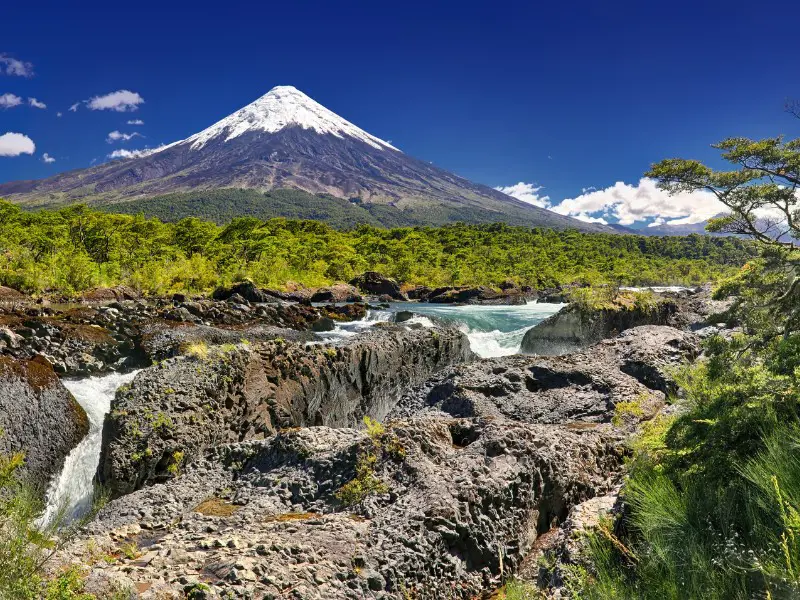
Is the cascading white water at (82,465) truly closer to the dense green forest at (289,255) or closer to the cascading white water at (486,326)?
the cascading white water at (486,326)

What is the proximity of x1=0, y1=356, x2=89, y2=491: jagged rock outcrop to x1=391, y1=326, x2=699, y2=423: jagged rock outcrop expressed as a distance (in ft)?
23.8

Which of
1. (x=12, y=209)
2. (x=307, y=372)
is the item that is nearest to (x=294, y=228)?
(x=12, y=209)

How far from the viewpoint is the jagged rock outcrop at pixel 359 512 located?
391 centimetres

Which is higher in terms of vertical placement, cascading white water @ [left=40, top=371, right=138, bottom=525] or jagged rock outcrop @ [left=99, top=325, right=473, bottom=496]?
jagged rock outcrop @ [left=99, top=325, right=473, bottom=496]

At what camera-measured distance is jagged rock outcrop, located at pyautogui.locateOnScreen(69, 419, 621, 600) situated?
3.91 metres

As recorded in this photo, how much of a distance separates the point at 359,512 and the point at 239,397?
5.77 metres

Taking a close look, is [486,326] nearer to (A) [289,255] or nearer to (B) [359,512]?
(B) [359,512]

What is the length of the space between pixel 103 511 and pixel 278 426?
189 inches

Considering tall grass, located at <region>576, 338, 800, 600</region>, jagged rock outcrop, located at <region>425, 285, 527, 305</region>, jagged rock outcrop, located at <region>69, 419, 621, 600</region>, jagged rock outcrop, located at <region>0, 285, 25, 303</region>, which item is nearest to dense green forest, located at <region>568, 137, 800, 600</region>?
tall grass, located at <region>576, 338, 800, 600</region>

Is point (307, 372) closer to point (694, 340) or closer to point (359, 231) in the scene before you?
point (694, 340)

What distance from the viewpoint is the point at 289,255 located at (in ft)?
198

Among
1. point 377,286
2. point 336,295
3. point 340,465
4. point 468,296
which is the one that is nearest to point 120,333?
point 340,465

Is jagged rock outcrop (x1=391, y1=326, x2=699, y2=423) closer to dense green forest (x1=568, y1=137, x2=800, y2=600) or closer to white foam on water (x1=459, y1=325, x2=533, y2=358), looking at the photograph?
dense green forest (x1=568, y1=137, x2=800, y2=600)

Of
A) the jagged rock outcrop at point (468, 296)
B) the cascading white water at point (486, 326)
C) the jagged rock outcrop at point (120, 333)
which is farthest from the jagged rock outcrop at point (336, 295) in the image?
the jagged rock outcrop at point (120, 333)
